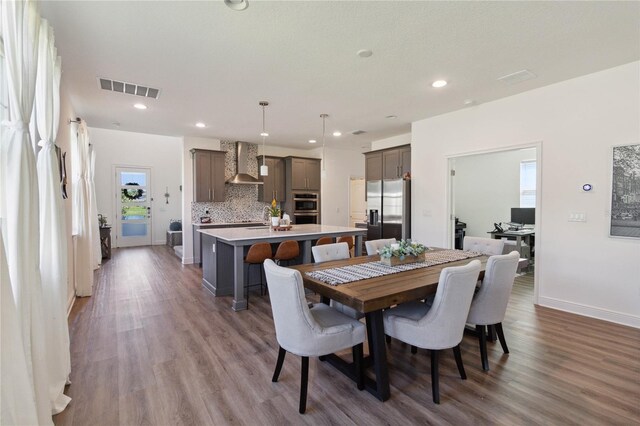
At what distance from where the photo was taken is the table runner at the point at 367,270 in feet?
7.56

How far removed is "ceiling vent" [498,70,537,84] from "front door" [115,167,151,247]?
31.6ft

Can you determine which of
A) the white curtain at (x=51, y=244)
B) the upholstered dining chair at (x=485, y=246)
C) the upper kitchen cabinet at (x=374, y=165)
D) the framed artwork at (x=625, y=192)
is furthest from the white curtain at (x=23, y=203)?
the upper kitchen cabinet at (x=374, y=165)

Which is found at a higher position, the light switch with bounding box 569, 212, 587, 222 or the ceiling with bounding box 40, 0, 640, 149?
the ceiling with bounding box 40, 0, 640, 149

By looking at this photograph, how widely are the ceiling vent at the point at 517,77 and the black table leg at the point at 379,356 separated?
3.16m

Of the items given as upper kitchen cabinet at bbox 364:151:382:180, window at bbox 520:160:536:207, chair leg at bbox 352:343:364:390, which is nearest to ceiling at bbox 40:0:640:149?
upper kitchen cabinet at bbox 364:151:382:180

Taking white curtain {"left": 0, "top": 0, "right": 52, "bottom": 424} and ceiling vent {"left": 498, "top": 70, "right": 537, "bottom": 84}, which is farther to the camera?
ceiling vent {"left": 498, "top": 70, "right": 537, "bottom": 84}

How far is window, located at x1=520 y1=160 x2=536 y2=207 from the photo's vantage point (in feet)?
23.9

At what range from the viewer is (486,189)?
7656 mm

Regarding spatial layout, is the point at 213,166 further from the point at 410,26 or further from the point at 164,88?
the point at 410,26

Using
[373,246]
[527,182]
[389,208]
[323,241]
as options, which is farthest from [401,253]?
[527,182]

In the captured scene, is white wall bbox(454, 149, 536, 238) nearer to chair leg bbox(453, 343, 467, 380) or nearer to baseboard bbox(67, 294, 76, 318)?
chair leg bbox(453, 343, 467, 380)

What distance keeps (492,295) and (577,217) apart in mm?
2179

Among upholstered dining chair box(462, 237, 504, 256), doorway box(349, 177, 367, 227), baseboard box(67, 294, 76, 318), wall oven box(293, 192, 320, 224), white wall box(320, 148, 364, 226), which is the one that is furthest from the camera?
doorway box(349, 177, 367, 227)

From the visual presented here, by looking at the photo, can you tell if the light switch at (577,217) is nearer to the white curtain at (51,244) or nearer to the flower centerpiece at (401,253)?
Answer: the flower centerpiece at (401,253)
